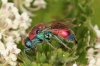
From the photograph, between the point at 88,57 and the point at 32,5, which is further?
the point at 32,5

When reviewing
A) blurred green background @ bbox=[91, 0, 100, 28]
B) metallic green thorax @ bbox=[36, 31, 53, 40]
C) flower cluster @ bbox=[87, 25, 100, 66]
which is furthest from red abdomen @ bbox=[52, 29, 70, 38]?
blurred green background @ bbox=[91, 0, 100, 28]

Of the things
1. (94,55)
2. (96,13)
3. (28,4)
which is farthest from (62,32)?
(96,13)

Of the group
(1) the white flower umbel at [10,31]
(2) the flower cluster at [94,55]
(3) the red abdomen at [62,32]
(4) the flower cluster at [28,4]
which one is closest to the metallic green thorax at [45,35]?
(3) the red abdomen at [62,32]

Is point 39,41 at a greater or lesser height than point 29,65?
greater

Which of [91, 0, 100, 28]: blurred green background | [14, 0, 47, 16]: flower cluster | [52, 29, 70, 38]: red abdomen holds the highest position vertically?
[91, 0, 100, 28]: blurred green background

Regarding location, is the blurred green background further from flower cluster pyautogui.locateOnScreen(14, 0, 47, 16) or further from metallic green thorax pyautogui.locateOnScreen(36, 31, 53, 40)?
metallic green thorax pyautogui.locateOnScreen(36, 31, 53, 40)

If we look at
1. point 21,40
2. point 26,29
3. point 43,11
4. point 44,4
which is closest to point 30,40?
point 21,40

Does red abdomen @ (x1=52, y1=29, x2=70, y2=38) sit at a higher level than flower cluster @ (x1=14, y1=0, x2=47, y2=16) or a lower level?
lower

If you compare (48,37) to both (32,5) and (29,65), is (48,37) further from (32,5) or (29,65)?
(32,5)
